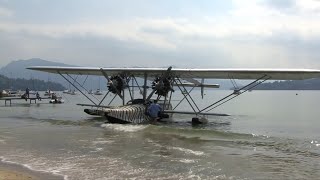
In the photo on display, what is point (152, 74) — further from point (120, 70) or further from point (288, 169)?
point (288, 169)

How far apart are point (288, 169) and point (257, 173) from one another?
127 centimetres

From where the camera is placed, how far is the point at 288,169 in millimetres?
12125

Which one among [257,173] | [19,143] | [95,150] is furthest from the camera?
[19,143]

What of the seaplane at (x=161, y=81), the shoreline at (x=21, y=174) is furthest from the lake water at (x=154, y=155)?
the seaplane at (x=161, y=81)

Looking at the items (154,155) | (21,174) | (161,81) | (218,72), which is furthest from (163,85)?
(21,174)

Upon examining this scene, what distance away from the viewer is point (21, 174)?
10578 millimetres

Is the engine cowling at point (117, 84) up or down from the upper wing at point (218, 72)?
down

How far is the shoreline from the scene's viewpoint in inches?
397

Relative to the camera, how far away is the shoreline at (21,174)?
10.1 metres

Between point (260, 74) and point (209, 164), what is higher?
point (260, 74)

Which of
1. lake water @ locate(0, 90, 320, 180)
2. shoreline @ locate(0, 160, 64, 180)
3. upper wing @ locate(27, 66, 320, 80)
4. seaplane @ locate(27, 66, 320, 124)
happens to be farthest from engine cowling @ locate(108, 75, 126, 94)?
shoreline @ locate(0, 160, 64, 180)

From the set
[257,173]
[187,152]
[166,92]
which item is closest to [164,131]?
[166,92]

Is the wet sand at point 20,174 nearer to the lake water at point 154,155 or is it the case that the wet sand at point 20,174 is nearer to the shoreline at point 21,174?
the shoreline at point 21,174

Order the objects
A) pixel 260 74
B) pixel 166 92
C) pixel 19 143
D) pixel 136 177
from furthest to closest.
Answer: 1. pixel 166 92
2. pixel 260 74
3. pixel 19 143
4. pixel 136 177
